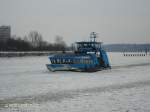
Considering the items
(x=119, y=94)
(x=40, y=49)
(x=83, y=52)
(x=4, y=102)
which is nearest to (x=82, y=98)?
(x=119, y=94)

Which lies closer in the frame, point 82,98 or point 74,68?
point 82,98

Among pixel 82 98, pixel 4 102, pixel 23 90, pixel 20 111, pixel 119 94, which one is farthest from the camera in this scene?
pixel 23 90

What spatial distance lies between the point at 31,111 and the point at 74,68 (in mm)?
17064

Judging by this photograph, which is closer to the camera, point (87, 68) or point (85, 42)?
point (87, 68)

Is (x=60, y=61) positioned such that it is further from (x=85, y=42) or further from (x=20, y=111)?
(x=20, y=111)

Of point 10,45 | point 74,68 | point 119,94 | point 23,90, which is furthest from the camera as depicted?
point 10,45

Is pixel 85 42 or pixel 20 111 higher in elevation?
pixel 85 42

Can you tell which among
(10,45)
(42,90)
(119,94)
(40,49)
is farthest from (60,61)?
(40,49)

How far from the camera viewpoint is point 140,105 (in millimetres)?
10047

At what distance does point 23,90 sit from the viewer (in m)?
13.8

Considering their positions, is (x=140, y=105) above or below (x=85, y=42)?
below

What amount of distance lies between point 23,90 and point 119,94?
409 cm

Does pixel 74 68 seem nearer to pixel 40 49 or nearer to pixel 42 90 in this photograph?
pixel 42 90

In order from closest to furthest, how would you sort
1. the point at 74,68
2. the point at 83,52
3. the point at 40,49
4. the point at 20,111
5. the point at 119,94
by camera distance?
the point at 20,111
the point at 119,94
the point at 74,68
the point at 83,52
the point at 40,49
